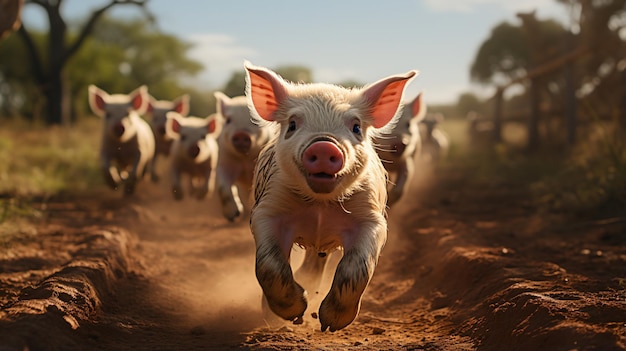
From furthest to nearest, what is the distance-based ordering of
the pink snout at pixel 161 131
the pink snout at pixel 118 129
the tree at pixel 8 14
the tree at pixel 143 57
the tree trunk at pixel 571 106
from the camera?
1. the tree at pixel 143 57
2. the tree trunk at pixel 571 106
3. the pink snout at pixel 161 131
4. the pink snout at pixel 118 129
5. the tree at pixel 8 14

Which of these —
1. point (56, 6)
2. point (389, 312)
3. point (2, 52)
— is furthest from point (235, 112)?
point (2, 52)

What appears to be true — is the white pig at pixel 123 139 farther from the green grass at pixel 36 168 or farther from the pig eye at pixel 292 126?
the pig eye at pixel 292 126

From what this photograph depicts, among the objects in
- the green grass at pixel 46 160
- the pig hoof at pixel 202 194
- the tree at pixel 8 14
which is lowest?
the green grass at pixel 46 160

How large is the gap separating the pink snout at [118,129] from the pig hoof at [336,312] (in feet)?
25.1

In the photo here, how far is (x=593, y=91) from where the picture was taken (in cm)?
1781

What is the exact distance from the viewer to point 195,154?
10461 millimetres

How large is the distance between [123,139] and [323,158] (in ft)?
26.7

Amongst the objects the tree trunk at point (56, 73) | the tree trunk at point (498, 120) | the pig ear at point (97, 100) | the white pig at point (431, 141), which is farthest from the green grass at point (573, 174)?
the tree trunk at point (56, 73)

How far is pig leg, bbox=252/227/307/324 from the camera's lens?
4305 mm

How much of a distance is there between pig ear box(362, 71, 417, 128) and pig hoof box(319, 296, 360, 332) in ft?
4.70

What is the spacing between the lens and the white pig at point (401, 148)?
8.71m

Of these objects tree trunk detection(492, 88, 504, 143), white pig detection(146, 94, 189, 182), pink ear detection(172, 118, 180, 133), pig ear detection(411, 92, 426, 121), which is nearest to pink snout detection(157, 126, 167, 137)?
white pig detection(146, 94, 189, 182)

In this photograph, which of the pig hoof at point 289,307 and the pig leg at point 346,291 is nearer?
the pig leg at point 346,291

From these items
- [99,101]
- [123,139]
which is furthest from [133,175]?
[99,101]
